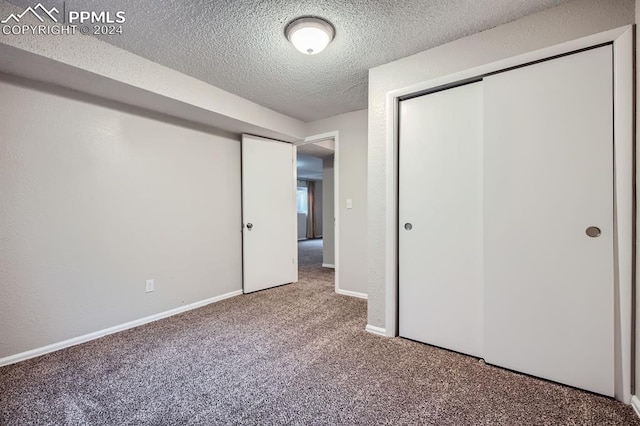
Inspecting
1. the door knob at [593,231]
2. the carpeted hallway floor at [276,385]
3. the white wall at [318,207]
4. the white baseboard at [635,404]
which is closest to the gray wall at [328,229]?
the carpeted hallway floor at [276,385]

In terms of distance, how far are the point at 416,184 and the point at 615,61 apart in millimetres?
1244

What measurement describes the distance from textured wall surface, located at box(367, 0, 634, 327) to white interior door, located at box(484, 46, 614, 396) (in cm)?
16

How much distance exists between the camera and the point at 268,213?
3.73 metres

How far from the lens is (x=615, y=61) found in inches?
58.4

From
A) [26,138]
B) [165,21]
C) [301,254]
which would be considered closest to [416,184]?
[165,21]

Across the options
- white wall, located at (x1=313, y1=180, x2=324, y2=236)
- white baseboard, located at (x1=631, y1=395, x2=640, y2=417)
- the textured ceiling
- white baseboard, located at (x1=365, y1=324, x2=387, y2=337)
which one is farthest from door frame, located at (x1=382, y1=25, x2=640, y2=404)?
white wall, located at (x1=313, y1=180, x2=324, y2=236)

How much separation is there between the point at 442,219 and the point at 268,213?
7.63 feet

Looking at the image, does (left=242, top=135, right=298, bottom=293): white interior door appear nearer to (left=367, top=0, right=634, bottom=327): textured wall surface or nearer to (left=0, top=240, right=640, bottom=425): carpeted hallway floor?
(left=0, top=240, right=640, bottom=425): carpeted hallway floor

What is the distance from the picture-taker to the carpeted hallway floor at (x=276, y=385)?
139cm

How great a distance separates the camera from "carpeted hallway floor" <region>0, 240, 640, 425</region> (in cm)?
139

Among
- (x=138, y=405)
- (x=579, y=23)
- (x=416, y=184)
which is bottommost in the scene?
(x=138, y=405)

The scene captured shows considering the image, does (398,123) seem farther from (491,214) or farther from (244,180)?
(244,180)

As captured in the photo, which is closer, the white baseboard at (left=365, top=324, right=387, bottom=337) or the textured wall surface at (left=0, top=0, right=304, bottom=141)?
the textured wall surface at (left=0, top=0, right=304, bottom=141)

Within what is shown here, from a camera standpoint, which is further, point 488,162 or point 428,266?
point 428,266
